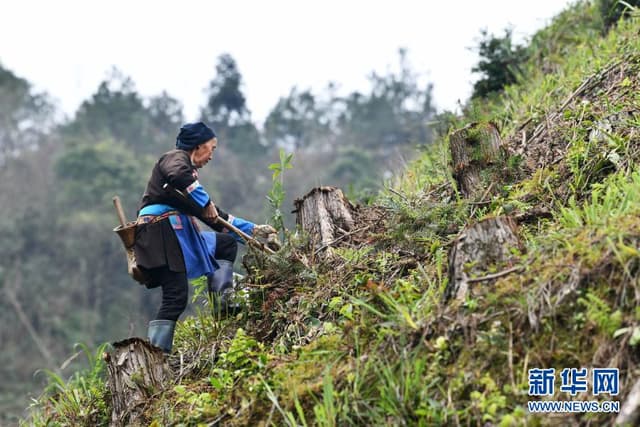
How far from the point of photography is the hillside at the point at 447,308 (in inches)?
116

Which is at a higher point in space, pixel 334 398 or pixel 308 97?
pixel 308 97

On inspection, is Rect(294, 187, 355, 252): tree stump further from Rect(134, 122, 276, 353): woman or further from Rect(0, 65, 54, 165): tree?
Rect(0, 65, 54, 165): tree

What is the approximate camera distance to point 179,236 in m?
4.84

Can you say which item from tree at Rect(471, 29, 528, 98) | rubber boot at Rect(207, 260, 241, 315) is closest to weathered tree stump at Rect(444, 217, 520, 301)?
rubber boot at Rect(207, 260, 241, 315)

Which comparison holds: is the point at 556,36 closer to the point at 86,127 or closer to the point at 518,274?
the point at 518,274

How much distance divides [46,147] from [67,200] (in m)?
8.17

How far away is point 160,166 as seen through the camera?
4926mm

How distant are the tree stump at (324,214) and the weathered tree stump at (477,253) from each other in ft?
5.86

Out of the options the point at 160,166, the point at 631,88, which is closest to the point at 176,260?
the point at 160,166

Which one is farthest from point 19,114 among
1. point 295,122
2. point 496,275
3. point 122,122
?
point 496,275

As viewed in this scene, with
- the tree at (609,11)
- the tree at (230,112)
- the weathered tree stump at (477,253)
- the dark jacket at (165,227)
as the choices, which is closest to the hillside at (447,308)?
the weathered tree stump at (477,253)

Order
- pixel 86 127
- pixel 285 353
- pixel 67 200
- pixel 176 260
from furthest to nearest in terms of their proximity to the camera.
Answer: pixel 86 127 < pixel 67 200 < pixel 176 260 < pixel 285 353

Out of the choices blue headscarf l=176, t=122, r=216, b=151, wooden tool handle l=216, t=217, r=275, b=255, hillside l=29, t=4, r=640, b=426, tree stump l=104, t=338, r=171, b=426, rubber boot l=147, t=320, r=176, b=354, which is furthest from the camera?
Result: blue headscarf l=176, t=122, r=216, b=151

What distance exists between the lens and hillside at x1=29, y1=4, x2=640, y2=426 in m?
2.96
